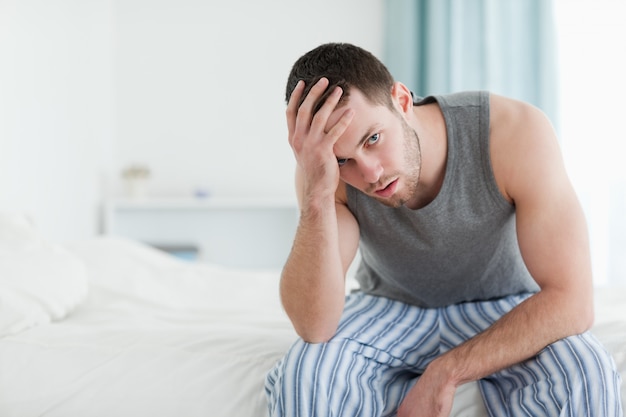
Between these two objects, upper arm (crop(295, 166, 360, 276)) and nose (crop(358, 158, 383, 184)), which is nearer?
nose (crop(358, 158, 383, 184))

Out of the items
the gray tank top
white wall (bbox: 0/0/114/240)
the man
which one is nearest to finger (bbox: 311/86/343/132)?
the man

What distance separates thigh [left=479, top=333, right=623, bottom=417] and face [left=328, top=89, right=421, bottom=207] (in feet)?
1.20

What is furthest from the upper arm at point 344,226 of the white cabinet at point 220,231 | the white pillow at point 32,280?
the white cabinet at point 220,231

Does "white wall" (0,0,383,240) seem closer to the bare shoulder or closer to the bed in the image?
the bed

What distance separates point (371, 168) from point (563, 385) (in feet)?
1.50

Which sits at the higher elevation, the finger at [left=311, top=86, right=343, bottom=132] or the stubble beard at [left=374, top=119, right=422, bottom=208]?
the finger at [left=311, top=86, right=343, bottom=132]

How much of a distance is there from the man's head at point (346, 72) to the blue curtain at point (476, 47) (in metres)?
2.22

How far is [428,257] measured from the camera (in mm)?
1354

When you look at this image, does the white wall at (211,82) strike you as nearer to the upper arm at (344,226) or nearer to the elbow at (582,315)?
the upper arm at (344,226)

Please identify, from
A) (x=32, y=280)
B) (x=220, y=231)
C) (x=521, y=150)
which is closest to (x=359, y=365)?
(x=521, y=150)

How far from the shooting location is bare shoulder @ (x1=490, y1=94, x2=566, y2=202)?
3.98ft

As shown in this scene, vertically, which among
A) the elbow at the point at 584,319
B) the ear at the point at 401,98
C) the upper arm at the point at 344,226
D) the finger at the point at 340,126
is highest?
the ear at the point at 401,98

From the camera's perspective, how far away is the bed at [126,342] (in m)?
1.21

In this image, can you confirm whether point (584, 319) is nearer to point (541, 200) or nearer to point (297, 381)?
point (541, 200)
